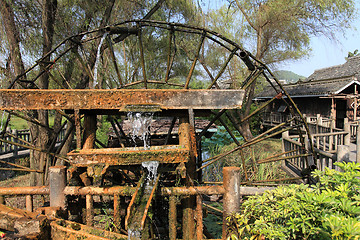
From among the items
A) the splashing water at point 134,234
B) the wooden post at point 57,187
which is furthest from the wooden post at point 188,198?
the wooden post at point 57,187

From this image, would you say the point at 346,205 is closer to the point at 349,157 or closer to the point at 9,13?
the point at 349,157

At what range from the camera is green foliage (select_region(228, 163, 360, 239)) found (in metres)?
1.87

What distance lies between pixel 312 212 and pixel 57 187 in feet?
9.20

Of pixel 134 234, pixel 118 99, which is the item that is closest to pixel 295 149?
pixel 118 99

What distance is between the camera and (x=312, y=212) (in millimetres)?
2109

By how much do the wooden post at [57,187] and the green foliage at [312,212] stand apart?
2115mm

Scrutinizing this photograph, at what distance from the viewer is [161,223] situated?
4.87 meters

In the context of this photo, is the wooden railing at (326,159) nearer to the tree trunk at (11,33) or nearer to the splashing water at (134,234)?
the splashing water at (134,234)

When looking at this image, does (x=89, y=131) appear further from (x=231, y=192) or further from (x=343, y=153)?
(x=343, y=153)

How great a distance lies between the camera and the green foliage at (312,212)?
187 cm

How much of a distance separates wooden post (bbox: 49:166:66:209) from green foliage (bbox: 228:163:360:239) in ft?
6.94

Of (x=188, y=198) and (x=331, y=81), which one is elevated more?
(x=331, y=81)

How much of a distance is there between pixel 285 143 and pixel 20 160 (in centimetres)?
1104

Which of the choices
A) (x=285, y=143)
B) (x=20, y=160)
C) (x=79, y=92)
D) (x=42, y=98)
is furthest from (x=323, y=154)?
(x=20, y=160)
